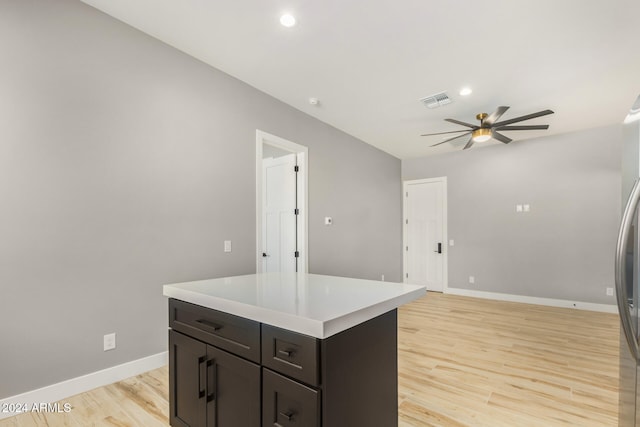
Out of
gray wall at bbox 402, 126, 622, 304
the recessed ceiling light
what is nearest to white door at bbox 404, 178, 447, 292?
gray wall at bbox 402, 126, 622, 304

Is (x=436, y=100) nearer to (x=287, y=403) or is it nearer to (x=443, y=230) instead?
(x=443, y=230)

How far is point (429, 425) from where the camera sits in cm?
191

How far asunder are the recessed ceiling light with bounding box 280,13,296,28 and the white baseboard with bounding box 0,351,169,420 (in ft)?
9.89

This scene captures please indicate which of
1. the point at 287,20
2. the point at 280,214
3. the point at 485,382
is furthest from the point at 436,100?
the point at 485,382

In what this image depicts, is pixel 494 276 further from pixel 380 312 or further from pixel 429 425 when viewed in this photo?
pixel 380 312

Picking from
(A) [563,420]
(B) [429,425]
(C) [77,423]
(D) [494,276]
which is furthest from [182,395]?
(D) [494,276]

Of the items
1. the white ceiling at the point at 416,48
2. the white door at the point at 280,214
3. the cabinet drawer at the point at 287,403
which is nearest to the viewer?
the cabinet drawer at the point at 287,403

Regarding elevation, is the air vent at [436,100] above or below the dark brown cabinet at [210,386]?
above

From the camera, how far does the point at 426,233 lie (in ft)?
21.1

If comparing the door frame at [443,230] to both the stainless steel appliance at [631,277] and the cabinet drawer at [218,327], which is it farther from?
the cabinet drawer at [218,327]

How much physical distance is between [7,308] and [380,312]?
2383 millimetres

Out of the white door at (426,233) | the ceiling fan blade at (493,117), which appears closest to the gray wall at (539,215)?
the white door at (426,233)

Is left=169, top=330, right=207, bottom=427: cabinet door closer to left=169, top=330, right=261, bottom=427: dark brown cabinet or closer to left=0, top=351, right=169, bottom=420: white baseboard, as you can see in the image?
left=169, top=330, right=261, bottom=427: dark brown cabinet

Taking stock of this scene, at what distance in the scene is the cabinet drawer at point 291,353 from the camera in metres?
1.06
